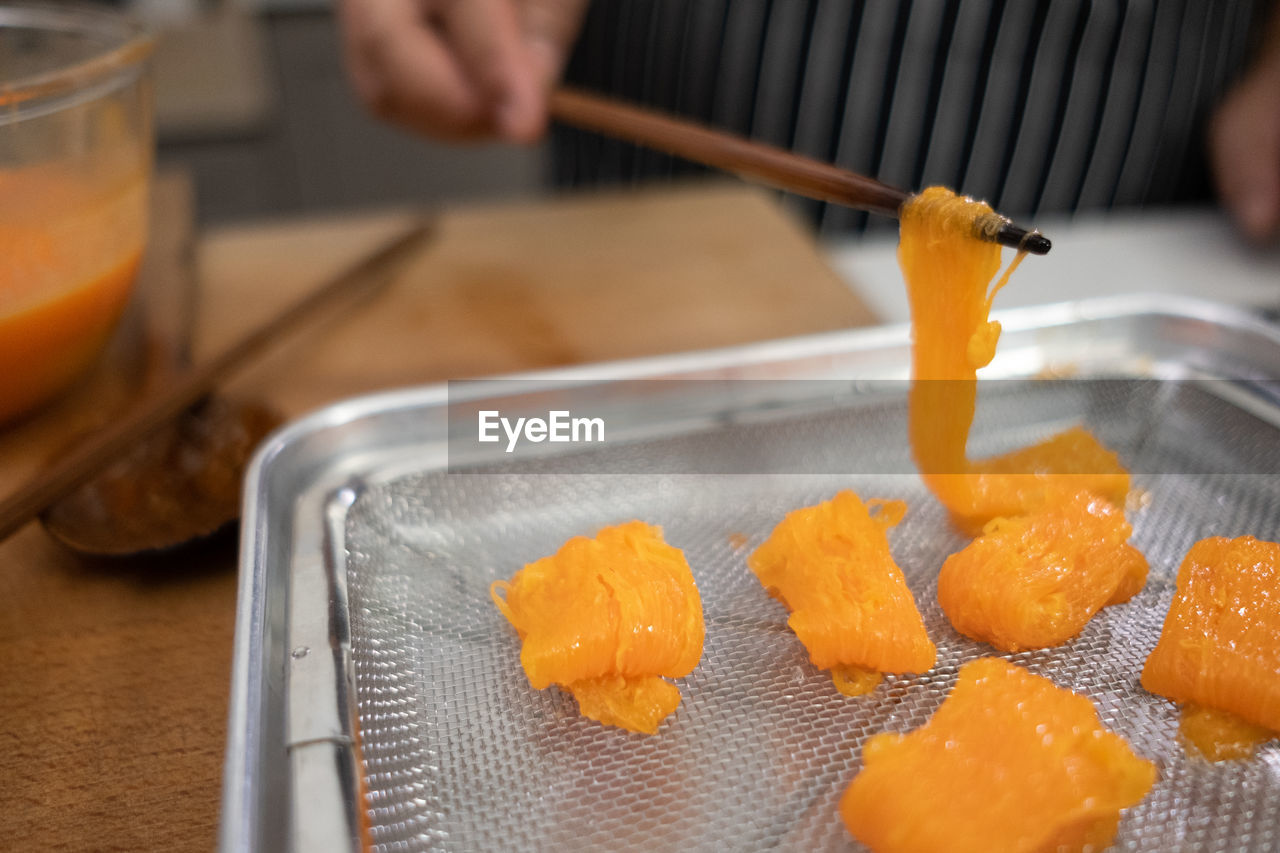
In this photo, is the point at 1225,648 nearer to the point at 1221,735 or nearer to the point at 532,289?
the point at 1221,735

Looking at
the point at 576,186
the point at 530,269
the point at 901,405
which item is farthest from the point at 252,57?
the point at 901,405

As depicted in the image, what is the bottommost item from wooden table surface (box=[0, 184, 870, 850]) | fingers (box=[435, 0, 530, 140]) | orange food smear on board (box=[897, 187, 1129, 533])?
wooden table surface (box=[0, 184, 870, 850])

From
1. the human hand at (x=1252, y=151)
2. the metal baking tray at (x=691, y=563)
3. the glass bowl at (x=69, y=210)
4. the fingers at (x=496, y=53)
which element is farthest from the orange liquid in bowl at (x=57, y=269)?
the human hand at (x=1252, y=151)

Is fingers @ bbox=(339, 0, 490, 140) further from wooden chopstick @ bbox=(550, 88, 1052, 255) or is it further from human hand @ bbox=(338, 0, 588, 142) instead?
wooden chopstick @ bbox=(550, 88, 1052, 255)

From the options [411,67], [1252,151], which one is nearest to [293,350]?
[411,67]

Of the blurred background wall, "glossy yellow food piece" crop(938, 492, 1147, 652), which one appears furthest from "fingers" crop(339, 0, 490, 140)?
the blurred background wall

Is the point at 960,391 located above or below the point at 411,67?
below
